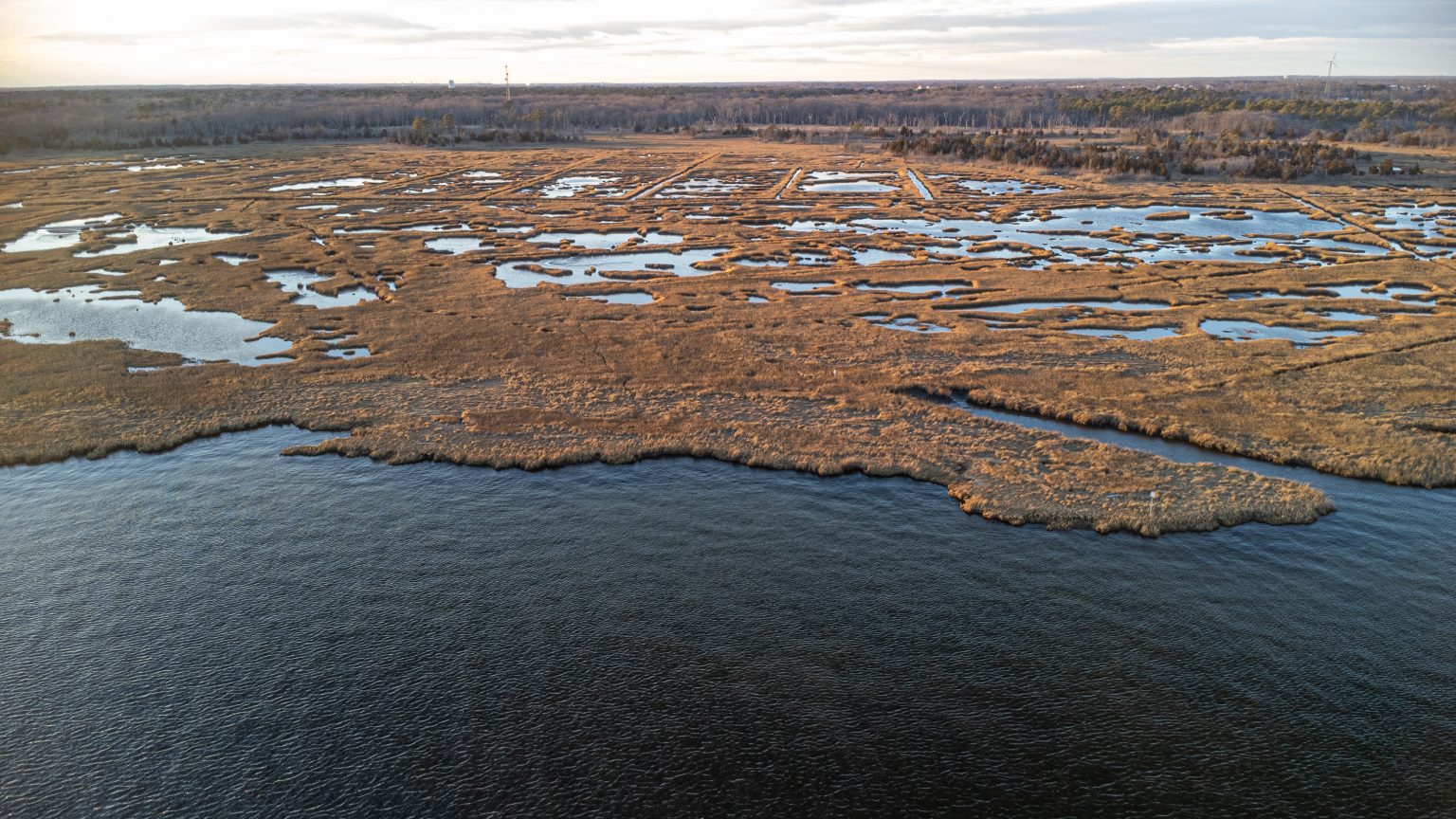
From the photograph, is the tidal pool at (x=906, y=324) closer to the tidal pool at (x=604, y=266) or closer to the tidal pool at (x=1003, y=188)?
the tidal pool at (x=604, y=266)

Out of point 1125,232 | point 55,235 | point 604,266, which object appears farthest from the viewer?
point 1125,232

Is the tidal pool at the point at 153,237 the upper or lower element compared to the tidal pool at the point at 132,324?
upper

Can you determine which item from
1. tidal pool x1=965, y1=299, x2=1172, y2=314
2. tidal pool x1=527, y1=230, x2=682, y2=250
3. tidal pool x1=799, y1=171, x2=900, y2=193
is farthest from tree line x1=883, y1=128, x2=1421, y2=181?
tidal pool x1=965, y1=299, x2=1172, y2=314

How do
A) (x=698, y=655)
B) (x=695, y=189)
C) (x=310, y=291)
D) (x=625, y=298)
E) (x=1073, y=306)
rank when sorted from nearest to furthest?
(x=698, y=655)
(x=1073, y=306)
(x=625, y=298)
(x=310, y=291)
(x=695, y=189)

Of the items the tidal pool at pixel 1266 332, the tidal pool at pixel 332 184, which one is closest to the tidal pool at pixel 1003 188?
the tidal pool at pixel 1266 332

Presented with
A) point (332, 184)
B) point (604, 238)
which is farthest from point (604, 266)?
point (332, 184)

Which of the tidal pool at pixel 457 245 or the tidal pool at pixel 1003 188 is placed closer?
the tidal pool at pixel 457 245

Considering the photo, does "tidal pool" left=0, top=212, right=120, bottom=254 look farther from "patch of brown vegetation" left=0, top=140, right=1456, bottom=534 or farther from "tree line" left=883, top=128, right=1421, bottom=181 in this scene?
"tree line" left=883, top=128, right=1421, bottom=181

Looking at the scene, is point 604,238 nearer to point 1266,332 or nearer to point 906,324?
point 906,324
